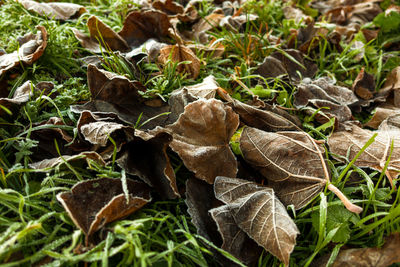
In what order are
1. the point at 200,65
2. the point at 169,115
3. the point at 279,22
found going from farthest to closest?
1. the point at 279,22
2. the point at 200,65
3. the point at 169,115

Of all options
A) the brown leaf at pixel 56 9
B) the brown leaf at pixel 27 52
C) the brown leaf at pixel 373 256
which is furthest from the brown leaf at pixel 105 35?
the brown leaf at pixel 373 256

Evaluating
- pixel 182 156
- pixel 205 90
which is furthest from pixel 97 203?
pixel 205 90

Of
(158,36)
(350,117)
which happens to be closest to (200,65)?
(158,36)

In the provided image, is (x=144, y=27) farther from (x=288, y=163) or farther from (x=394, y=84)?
(x=394, y=84)

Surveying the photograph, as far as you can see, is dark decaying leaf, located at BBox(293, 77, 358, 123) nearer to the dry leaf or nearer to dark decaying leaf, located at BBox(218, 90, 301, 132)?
dark decaying leaf, located at BBox(218, 90, 301, 132)

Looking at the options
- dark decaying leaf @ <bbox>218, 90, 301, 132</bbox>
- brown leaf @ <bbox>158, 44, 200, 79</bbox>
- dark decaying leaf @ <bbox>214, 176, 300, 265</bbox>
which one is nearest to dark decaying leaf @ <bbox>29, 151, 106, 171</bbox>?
dark decaying leaf @ <bbox>214, 176, 300, 265</bbox>

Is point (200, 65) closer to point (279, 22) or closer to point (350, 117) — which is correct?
point (350, 117)

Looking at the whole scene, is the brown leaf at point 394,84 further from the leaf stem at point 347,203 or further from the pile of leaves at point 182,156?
the leaf stem at point 347,203

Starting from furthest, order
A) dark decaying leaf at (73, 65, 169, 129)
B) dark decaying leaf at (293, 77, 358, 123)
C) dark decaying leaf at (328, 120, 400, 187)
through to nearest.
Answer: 1. dark decaying leaf at (293, 77, 358, 123)
2. dark decaying leaf at (73, 65, 169, 129)
3. dark decaying leaf at (328, 120, 400, 187)
